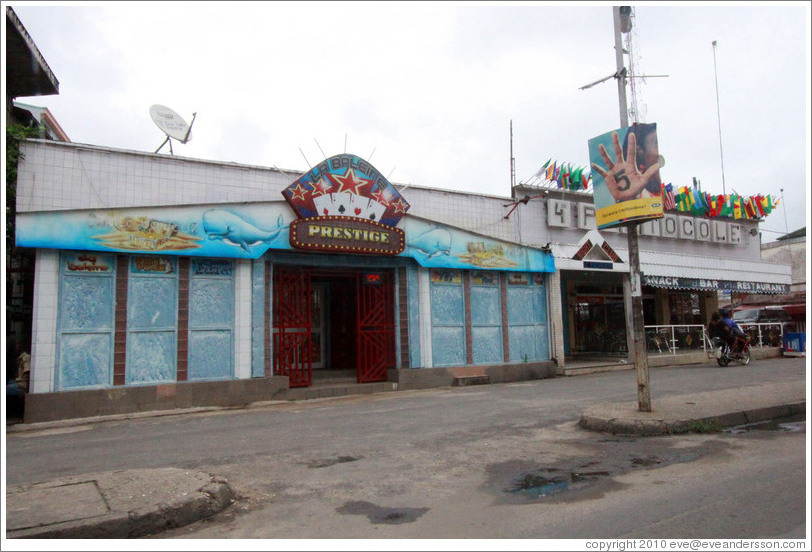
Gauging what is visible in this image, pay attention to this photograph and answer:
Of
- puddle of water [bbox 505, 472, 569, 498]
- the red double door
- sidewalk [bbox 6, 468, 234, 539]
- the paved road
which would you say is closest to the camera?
sidewalk [bbox 6, 468, 234, 539]

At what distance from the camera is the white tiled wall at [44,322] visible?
1123 cm

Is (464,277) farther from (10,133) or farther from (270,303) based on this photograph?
(10,133)

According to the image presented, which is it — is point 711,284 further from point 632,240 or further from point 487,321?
point 632,240

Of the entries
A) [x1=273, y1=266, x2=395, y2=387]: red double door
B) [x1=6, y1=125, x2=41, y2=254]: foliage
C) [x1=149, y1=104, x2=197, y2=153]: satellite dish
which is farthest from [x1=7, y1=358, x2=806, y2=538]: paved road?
[x1=149, y1=104, x2=197, y2=153]: satellite dish

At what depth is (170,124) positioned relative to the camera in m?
13.7

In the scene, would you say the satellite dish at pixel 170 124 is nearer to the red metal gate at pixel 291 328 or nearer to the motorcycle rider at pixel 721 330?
the red metal gate at pixel 291 328

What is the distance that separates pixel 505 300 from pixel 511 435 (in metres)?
9.18

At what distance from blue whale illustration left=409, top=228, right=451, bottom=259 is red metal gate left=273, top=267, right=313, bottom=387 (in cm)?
322

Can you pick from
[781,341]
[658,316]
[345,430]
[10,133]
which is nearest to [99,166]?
[10,133]

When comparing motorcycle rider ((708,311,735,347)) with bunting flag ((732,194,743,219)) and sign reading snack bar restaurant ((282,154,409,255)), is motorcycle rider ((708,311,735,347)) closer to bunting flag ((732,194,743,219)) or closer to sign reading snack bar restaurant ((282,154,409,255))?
bunting flag ((732,194,743,219))

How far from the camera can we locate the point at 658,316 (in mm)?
25219

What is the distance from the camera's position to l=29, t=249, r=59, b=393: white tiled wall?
11234 mm

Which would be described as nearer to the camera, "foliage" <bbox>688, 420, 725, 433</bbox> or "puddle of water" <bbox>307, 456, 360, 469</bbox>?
"puddle of water" <bbox>307, 456, 360, 469</bbox>

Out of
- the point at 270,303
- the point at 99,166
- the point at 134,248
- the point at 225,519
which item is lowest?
the point at 225,519
